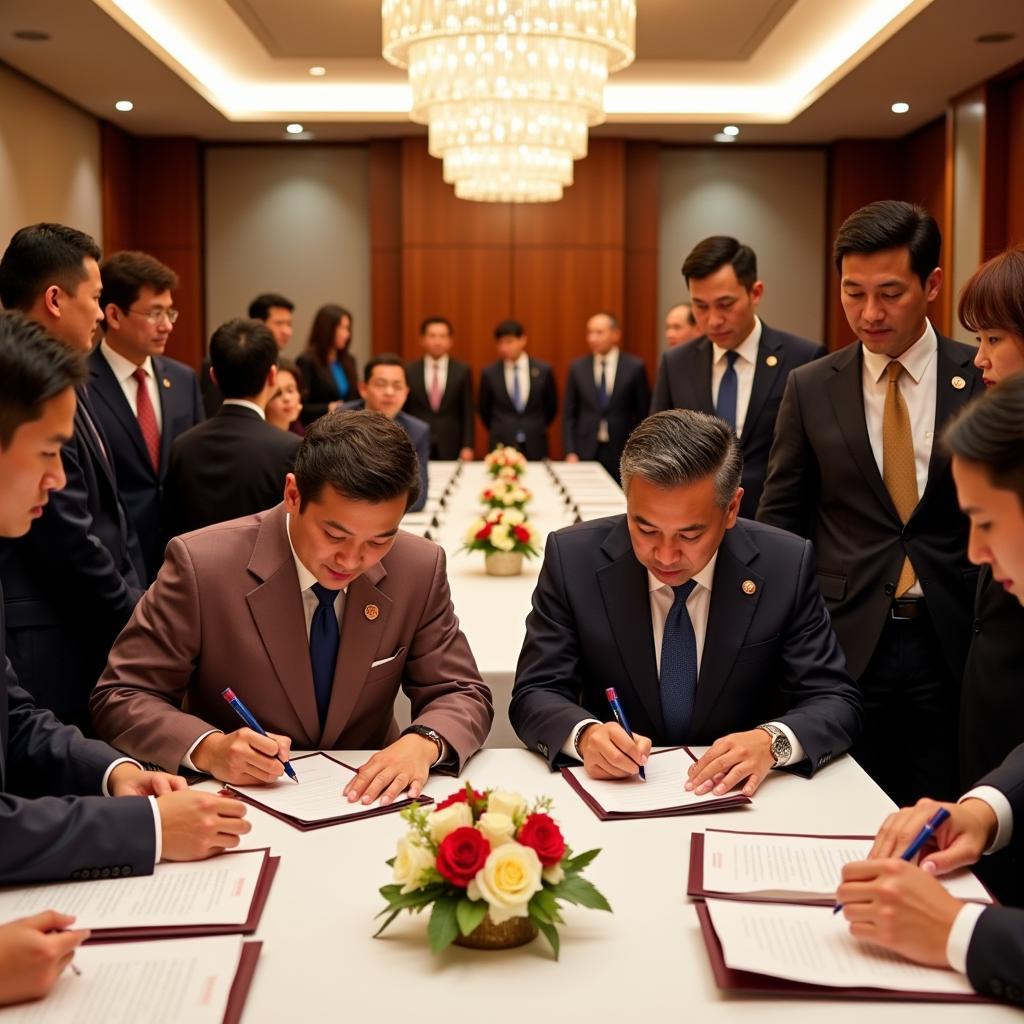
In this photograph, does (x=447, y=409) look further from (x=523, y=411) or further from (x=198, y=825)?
(x=198, y=825)

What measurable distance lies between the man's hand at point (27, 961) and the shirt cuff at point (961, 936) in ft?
3.44

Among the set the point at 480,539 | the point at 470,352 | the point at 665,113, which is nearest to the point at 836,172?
the point at 665,113

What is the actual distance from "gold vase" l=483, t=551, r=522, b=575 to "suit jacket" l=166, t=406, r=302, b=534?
0.83 m

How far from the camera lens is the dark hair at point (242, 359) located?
13.5 ft

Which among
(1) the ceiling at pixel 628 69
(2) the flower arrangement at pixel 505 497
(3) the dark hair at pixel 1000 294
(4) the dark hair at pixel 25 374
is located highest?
(1) the ceiling at pixel 628 69

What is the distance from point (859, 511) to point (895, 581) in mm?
206

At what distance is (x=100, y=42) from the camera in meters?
8.20

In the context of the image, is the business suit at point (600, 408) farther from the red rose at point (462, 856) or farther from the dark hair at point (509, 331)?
the red rose at point (462, 856)

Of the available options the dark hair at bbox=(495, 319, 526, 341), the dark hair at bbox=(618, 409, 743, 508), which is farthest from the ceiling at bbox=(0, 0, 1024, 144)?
the dark hair at bbox=(618, 409, 743, 508)

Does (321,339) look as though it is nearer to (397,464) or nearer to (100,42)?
(100,42)

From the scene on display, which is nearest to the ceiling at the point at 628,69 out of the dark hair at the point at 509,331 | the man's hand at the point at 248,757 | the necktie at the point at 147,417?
the dark hair at the point at 509,331

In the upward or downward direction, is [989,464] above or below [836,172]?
below

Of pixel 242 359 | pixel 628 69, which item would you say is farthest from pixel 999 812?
pixel 628 69

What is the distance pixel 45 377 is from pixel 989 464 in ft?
4.06
